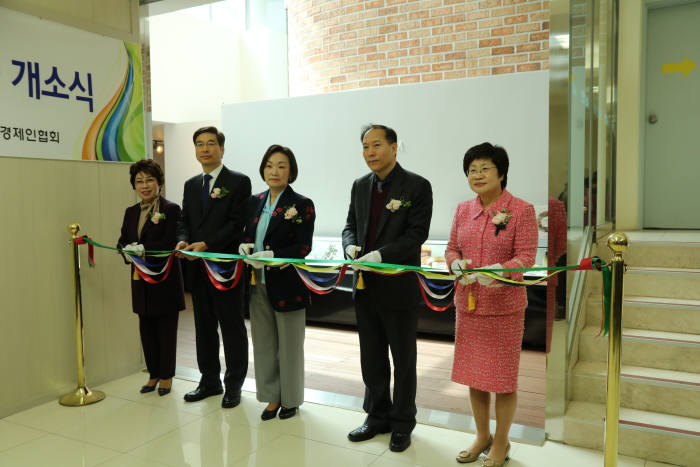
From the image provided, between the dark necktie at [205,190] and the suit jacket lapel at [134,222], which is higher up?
the dark necktie at [205,190]

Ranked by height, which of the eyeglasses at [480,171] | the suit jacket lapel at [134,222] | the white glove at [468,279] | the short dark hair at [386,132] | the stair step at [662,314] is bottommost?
the stair step at [662,314]

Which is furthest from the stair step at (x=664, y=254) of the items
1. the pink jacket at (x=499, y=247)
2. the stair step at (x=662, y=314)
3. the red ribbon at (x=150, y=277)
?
the red ribbon at (x=150, y=277)

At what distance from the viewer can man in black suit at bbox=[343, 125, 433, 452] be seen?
2943 mm

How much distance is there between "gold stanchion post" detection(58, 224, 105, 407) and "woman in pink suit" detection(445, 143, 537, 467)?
8.00 feet

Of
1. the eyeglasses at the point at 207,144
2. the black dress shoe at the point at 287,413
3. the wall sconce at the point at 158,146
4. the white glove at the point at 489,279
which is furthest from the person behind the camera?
the wall sconce at the point at 158,146

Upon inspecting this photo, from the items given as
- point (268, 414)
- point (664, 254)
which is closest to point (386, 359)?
point (268, 414)

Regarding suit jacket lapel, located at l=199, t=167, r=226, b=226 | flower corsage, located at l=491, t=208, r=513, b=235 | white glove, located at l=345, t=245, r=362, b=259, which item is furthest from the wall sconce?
flower corsage, located at l=491, t=208, r=513, b=235

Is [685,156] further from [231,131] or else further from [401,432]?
[231,131]

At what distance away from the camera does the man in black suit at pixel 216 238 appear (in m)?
3.59

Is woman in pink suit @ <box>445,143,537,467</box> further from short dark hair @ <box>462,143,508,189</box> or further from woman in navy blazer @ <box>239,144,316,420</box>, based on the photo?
woman in navy blazer @ <box>239,144,316,420</box>

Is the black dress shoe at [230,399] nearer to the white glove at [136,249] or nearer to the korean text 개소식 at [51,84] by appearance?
the white glove at [136,249]

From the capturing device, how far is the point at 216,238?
3566 mm

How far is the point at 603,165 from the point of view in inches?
180

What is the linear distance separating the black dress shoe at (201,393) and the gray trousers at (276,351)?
0.49 m
